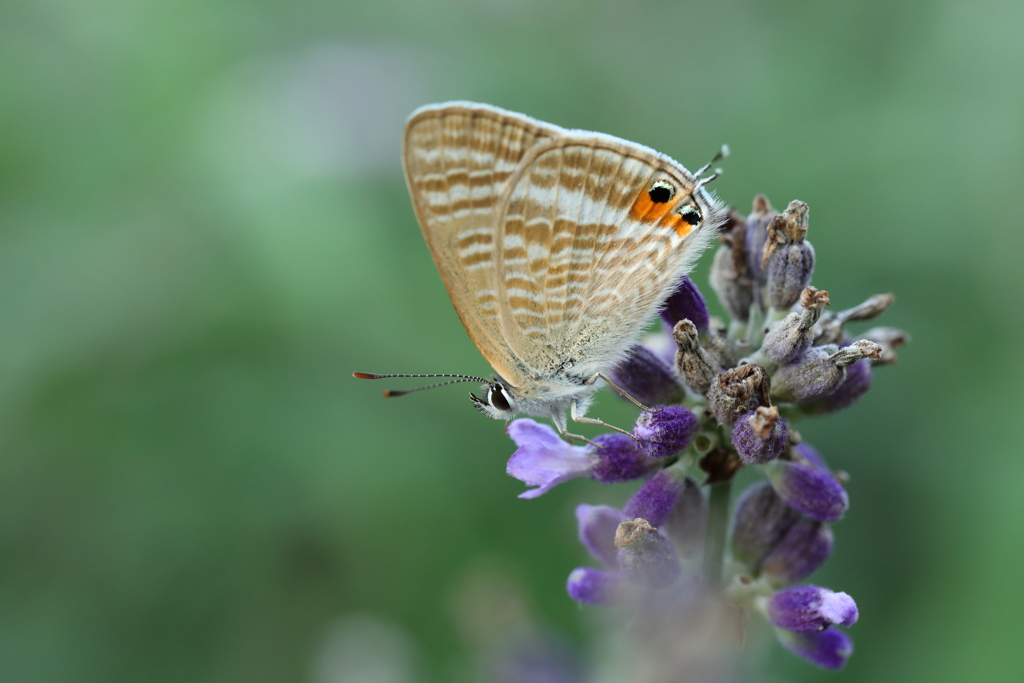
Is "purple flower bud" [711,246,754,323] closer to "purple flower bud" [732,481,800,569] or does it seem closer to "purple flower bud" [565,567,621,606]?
"purple flower bud" [732,481,800,569]

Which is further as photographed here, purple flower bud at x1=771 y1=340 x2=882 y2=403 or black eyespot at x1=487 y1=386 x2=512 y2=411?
black eyespot at x1=487 y1=386 x2=512 y2=411

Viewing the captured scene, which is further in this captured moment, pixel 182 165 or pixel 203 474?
pixel 182 165

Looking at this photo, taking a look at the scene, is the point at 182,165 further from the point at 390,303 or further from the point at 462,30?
the point at 462,30

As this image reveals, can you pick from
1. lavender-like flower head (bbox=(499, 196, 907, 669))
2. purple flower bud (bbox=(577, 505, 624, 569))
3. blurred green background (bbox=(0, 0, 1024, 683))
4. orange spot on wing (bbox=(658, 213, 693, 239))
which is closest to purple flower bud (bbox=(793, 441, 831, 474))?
lavender-like flower head (bbox=(499, 196, 907, 669))

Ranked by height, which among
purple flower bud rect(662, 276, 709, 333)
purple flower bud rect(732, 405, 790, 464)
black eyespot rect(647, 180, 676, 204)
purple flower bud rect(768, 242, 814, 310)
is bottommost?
purple flower bud rect(732, 405, 790, 464)

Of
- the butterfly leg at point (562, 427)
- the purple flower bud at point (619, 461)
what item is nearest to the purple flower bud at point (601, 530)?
the purple flower bud at point (619, 461)

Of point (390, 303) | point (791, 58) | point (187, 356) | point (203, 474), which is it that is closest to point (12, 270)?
point (187, 356)

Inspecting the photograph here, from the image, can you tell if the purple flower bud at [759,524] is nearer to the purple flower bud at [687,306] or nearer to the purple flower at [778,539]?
the purple flower at [778,539]

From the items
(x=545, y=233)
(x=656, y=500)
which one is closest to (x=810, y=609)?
(x=656, y=500)
